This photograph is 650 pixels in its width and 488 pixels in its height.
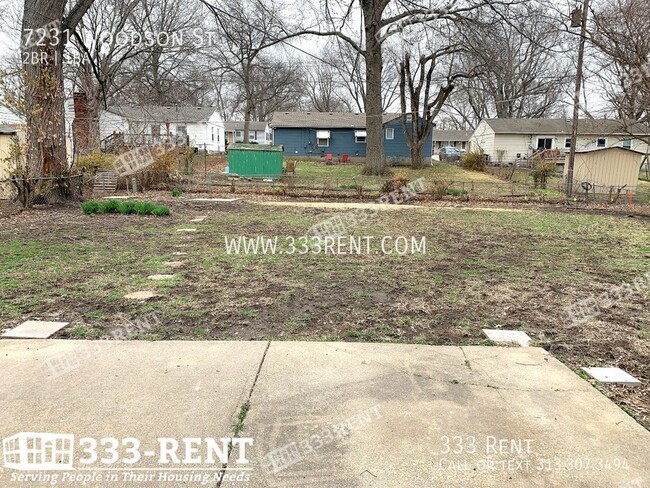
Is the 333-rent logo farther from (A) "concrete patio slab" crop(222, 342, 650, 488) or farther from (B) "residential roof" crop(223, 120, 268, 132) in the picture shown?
(B) "residential roof" crop(223, 120, 268, 132)

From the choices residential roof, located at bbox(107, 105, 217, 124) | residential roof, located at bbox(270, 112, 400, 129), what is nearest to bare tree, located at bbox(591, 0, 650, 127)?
residential roof, located at bbox(270, 112, 400, 129)

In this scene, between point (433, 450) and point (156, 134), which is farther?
point (156, 134)

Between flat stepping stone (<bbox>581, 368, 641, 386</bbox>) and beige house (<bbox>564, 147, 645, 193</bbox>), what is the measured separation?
16726 millimetres

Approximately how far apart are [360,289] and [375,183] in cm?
1417

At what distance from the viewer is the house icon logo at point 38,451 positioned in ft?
6.49

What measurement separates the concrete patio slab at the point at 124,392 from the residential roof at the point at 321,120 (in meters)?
30.8

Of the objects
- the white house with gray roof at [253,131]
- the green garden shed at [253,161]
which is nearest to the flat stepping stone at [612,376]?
the green garden shed at [253,161]

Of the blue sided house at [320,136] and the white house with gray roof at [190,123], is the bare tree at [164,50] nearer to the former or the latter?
the white house with gray roof at [190,123]

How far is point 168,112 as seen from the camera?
35531 mm

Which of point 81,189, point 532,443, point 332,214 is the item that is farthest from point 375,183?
point 532,443

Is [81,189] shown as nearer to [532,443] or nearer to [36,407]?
[36,407]

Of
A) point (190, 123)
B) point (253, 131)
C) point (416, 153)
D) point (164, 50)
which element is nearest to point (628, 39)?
point (416, 153)

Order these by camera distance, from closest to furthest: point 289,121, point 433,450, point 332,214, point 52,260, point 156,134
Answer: point 433,450, point 52,260, point 332,214, point 156,134, point 289,121

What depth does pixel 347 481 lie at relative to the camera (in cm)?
193
